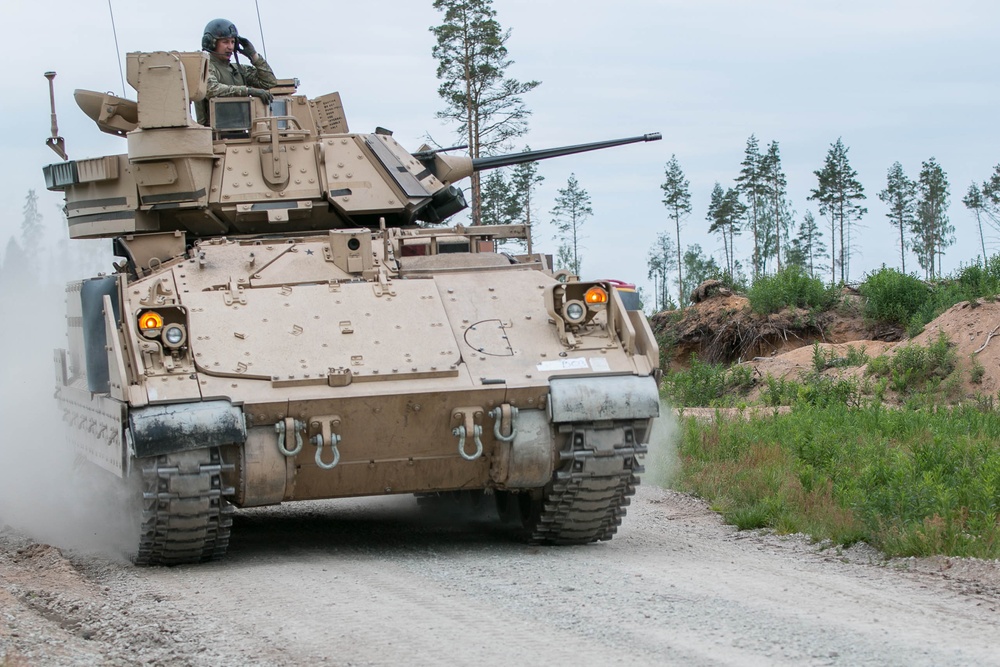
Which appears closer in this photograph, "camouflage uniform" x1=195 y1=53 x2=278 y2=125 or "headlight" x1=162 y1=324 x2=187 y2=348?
"headlight" x1=162 y1=324 x2=187 y2=348

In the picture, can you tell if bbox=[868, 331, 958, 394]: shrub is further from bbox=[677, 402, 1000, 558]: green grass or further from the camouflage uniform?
the camouflage uniform

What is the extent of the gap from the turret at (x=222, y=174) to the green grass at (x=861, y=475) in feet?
12.6

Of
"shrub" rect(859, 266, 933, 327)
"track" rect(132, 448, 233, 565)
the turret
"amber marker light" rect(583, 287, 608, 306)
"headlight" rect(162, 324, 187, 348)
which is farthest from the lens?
"shrub" rect(859, 266, 933, 327)

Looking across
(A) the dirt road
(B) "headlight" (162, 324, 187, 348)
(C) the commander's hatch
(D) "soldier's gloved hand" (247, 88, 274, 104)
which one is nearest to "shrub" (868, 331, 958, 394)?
(A) the dirt road

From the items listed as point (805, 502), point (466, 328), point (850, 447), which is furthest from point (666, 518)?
point (466, 328)

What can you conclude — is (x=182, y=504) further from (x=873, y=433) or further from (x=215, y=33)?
(x=873, y=433)

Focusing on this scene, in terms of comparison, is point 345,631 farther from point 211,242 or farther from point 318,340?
point 211,242

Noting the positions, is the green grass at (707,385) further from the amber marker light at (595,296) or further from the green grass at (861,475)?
the amber marker light at (595,296)

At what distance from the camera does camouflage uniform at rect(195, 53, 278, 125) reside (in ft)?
39.8

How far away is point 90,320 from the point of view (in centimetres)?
937

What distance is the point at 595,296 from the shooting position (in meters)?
9.34

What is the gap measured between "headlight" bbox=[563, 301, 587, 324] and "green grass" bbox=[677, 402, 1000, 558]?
2318mm

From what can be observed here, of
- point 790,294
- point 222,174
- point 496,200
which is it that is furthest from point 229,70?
point 496,200

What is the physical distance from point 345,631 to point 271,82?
7.73m
